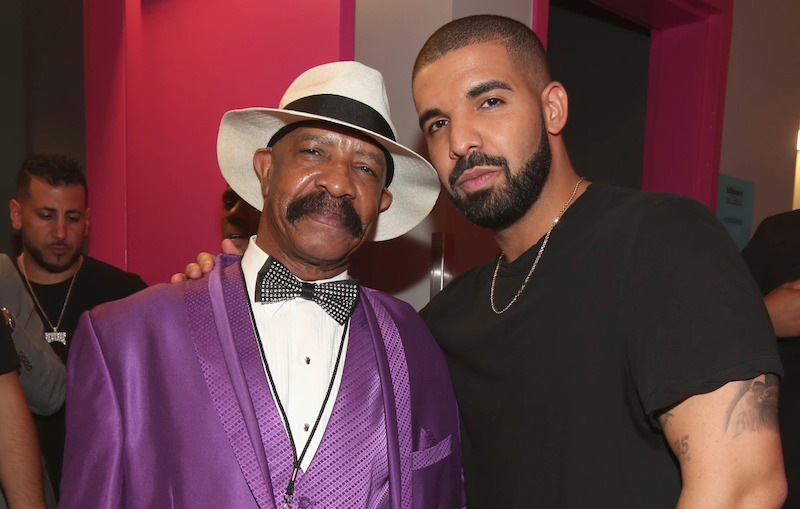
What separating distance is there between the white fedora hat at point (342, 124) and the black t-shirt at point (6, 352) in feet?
2.84

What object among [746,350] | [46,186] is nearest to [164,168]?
[46,186]

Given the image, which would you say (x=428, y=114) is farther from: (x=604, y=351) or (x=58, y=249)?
(x=58, y=249)

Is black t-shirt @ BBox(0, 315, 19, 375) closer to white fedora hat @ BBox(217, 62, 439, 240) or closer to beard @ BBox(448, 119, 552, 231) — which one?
white fedora hat @ BBox(217, 62, 439, 240)

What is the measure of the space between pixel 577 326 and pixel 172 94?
229 cm

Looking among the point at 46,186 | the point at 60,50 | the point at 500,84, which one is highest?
the point at 60,50

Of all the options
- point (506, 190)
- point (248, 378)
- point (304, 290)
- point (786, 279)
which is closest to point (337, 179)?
point (304, 290)

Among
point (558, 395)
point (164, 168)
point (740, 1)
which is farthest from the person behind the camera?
point (740, 1)

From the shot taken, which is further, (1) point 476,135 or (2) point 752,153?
(2) point 752,153

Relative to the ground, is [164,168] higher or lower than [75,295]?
higher

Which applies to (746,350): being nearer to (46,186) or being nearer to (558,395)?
(558,395)

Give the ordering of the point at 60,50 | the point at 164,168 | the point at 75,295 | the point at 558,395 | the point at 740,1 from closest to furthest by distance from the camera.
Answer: the point at 558,395 < the point at 164,168 < the point at 75,295 < the point at 740,1 < the point at 60,50

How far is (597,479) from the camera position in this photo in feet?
4.87

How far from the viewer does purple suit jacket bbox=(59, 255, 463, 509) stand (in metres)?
1.47

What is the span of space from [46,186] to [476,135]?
2.75 m
